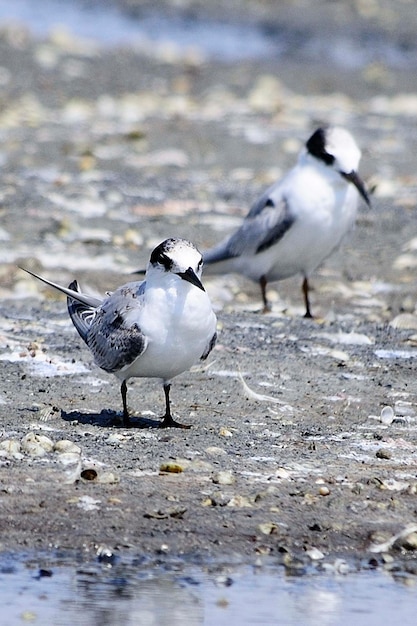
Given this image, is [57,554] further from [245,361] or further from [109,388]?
[245,361]

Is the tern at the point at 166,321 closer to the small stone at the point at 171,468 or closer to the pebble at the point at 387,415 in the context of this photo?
the small stone at the point at 171,468

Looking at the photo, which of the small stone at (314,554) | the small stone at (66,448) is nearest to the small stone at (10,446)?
the small stone at (66,448)

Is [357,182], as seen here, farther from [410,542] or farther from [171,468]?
[410,542]

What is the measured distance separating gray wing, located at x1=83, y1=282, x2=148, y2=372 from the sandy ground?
0.99 ft

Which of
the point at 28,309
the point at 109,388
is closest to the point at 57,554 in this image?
the point at 109,388

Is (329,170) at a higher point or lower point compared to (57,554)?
higher

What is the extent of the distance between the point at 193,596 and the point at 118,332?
1656 millimetres

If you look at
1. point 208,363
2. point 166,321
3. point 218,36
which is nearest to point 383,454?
point 166,321

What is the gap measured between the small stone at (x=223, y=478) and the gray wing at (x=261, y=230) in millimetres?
3525

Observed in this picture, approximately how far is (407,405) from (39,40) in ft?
43.4

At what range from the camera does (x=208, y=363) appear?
706cm

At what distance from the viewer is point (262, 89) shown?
17016 millimetres

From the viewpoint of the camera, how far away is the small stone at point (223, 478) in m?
5.28

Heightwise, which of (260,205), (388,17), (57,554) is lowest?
(57,554)
